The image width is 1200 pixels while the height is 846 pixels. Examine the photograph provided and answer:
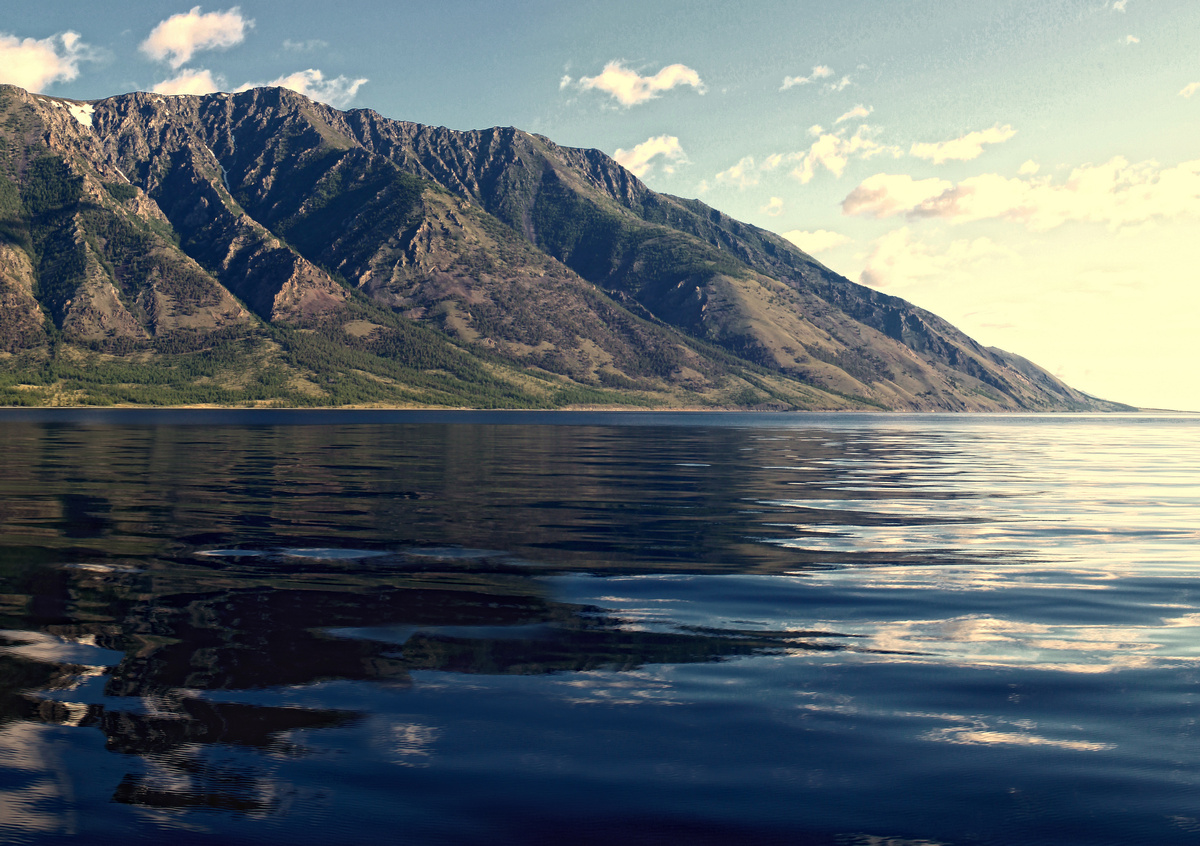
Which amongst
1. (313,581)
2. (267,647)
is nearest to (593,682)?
(267,647)

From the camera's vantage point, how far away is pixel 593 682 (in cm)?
1511

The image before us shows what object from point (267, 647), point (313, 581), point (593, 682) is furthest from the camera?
point (313, 581)

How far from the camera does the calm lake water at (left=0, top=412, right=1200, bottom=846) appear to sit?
398 inches

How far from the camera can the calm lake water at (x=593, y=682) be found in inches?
398

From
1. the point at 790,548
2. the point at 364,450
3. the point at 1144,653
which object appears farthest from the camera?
the point at 364,450

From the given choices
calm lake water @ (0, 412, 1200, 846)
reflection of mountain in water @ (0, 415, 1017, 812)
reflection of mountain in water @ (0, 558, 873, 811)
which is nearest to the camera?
calm lake water @ (0, 412, 1200, 846)

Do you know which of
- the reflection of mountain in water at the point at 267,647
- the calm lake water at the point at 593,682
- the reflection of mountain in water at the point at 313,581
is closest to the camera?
the calm lake water at the point at 593,682

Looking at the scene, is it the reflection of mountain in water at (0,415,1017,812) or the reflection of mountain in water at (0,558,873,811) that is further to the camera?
the reflection of mountain in water at (0,415,1017,812)

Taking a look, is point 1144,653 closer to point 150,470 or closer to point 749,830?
point 749,830

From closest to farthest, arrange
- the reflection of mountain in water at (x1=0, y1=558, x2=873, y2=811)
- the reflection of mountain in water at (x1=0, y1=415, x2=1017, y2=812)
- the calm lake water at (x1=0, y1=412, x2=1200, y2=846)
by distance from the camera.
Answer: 1. the calm lake water at (x1=0, y1=412, x2=1200, y2=846)
2. the reflection of mountain in water at (x1=0, y1=558, x2=873, y2=811)
3. the reflection of mountain in water at (x1=0, y1=415, x2=1017, y2=812)

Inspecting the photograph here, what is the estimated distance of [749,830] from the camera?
9.66m

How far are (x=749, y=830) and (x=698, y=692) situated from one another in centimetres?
483

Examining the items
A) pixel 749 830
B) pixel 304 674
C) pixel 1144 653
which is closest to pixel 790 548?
pixel 1144 653

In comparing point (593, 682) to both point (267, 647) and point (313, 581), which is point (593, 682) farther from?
point (313, 581)
